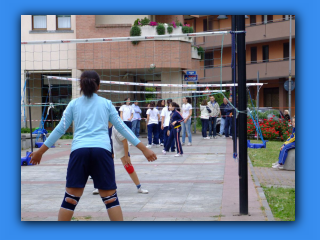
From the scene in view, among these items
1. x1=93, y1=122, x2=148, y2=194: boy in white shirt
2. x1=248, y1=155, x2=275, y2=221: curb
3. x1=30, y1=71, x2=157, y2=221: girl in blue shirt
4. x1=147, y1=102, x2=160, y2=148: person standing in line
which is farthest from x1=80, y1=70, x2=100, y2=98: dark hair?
x1=147, y1=102, x2=160, y2=148: person standing in line

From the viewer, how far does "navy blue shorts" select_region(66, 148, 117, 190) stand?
4.64 m

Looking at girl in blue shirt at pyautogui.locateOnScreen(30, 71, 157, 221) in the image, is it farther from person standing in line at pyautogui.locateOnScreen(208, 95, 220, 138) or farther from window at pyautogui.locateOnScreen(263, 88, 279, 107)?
window at pyautogui.locateOnScreen(263, 88, 279, 107)

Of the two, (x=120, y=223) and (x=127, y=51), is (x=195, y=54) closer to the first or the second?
(x=127, y=51)

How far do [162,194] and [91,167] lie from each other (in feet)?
10.7

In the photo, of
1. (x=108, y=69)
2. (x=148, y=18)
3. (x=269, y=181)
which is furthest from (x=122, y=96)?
(x=269, y=181)

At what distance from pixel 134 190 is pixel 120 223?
3.42 meters

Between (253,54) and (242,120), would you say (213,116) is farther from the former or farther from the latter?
(253,54)

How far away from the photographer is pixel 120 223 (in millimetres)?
4898

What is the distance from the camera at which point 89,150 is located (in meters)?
4.64

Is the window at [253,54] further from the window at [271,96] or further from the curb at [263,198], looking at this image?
the curb at [263,198]

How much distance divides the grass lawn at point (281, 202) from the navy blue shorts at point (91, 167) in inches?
92.5

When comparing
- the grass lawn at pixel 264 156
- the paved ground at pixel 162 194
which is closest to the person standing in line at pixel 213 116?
the grass lawn at pixel 264 156

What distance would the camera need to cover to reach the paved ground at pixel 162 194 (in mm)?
6246
